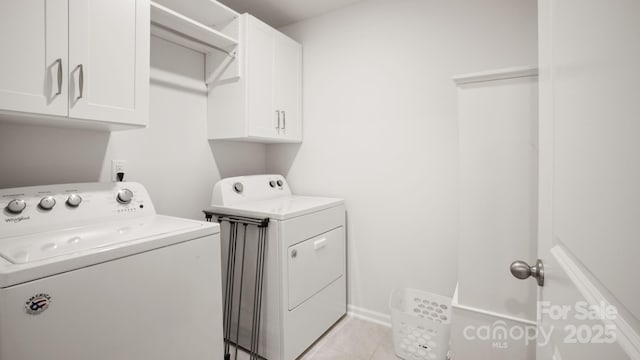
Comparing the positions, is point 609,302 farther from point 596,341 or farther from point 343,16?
point 343,16

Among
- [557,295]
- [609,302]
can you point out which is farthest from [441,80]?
[609,302]

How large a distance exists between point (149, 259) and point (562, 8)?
1.36 m

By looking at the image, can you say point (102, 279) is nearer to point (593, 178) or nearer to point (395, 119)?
point (593, 178)

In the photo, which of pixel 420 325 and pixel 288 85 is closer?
pixel 420 325

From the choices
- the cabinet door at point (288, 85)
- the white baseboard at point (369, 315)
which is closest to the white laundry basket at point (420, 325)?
the white baseboard at point (369, 315)

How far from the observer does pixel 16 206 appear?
1.18 metres

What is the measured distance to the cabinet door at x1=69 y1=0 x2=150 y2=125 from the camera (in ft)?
3.96

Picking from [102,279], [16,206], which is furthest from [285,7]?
[102,279]

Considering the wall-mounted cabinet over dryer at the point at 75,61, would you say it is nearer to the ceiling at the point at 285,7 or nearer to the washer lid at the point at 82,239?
the washer lid at the point at 82,239

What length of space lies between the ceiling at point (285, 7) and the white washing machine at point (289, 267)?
135 cm

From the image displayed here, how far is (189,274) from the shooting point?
121cm

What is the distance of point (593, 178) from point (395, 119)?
182cm

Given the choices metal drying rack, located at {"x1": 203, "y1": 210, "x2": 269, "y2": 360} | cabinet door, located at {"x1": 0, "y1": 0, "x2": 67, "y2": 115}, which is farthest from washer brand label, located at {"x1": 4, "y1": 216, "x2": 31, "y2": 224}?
metal drying rack, located at {"x1": 203, "y1": 210, "x2": 269, "y2": 360}

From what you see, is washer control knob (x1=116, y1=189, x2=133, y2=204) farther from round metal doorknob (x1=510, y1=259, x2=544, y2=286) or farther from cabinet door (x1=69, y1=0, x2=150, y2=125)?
round metal doorknob (x1=510, y1=259, x2=544, y2=286)
